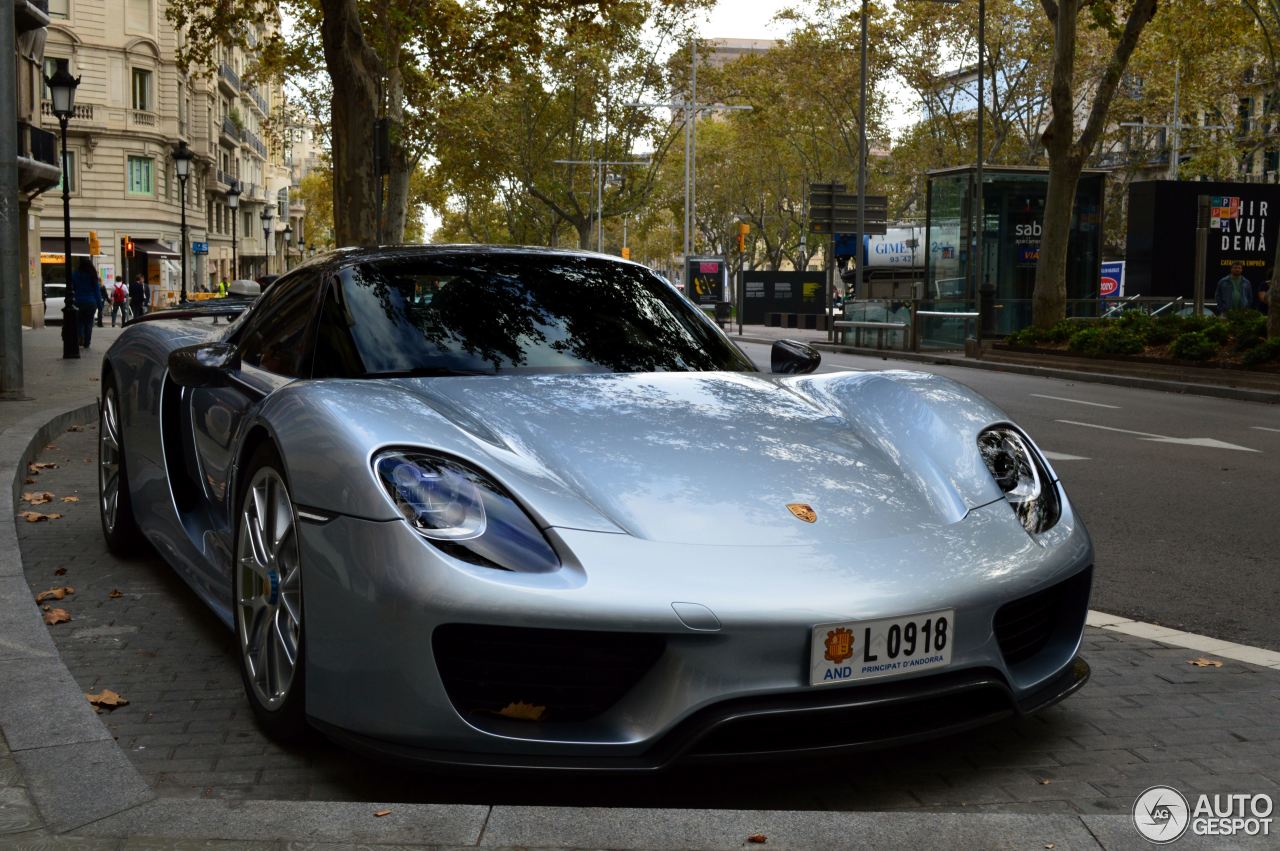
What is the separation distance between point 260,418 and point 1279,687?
2.98m

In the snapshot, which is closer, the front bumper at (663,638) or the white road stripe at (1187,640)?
the front bumper at (663,638)

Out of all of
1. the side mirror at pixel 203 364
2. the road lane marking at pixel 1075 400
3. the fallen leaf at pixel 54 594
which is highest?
the side mirror at pixel 203 364

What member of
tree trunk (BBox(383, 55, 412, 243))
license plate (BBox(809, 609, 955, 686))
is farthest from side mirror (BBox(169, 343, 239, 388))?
tree trunk (BBox(383, 55, 412, 243))

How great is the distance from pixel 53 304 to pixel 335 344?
40.3 m

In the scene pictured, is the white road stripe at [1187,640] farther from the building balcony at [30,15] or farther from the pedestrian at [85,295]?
the building balcony at [30,15]

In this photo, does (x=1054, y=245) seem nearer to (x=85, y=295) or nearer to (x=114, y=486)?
(x=85, y=295)

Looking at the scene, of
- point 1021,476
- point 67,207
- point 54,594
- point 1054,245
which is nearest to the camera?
point 1021,476

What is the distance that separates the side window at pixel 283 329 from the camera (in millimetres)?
4047

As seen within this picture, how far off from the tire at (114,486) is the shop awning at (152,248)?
5480 cm

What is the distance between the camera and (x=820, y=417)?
382 cm

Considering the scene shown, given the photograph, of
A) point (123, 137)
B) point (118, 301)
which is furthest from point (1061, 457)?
point (123, 137)

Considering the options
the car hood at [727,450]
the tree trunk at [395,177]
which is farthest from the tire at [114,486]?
the tree trunk at [395,177]

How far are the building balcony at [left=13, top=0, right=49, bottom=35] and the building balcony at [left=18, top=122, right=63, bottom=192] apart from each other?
2.52 m

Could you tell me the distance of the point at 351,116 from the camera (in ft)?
62.3
